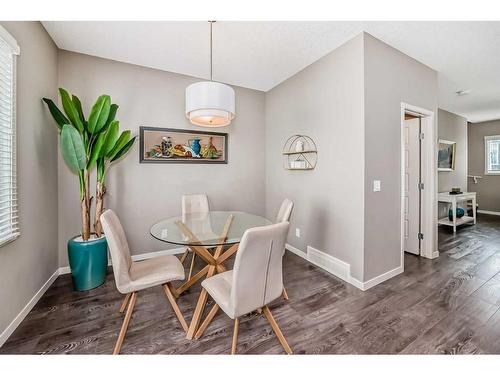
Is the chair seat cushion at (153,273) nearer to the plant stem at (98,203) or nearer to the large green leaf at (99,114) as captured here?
the plant stem at (98,203)

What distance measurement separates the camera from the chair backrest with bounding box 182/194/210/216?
9.39 feet

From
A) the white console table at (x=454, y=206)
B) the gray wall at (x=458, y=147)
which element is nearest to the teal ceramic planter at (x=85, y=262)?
the white console table at (x=454, y=206)

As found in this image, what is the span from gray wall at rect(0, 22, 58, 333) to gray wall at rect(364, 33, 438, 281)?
3.06 m

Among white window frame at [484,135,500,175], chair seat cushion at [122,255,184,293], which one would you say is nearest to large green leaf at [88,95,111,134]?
chair seat cushion at [122,255,184,293]

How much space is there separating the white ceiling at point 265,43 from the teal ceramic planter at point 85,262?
2147 mm

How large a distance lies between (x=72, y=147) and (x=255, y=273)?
2065 mm

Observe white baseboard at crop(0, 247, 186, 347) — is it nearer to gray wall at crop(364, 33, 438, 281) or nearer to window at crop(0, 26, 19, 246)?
window at crop(0, 26, 19, 246)

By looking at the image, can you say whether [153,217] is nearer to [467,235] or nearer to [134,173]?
[134,173]

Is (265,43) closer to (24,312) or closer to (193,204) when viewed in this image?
(193,204)

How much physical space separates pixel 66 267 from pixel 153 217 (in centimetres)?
109

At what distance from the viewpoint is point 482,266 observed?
9.10ft

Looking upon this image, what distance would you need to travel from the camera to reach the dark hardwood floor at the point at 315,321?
1515mm
